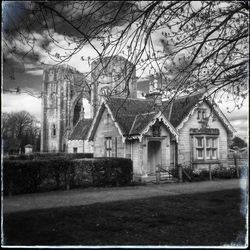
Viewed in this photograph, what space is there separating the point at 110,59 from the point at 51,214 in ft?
13.8

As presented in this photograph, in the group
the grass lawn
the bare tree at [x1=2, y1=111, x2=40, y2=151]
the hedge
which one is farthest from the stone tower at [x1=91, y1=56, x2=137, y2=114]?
the hedge

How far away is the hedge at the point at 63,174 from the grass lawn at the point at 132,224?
4.16 metres

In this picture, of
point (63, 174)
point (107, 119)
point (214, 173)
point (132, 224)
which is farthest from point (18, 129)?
point (214, 173)

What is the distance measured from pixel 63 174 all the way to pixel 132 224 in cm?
780

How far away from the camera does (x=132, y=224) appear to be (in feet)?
23.6

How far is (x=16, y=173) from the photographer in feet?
41.8

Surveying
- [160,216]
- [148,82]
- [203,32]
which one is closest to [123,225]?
[160,216]

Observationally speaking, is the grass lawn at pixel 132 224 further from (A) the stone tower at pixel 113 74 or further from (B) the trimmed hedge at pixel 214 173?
(B) the trimmed hedge at pixel 214 173

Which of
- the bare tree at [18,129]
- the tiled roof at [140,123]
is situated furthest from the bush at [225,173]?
the bare tree at [18,129]

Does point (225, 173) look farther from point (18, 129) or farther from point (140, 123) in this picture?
point (18, 129)

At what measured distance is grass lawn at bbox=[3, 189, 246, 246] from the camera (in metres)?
5.78

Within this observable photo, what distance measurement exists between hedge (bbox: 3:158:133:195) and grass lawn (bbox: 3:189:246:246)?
4.16 metres

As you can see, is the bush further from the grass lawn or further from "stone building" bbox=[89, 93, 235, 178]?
the grass lawn

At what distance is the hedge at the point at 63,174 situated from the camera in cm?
1265
